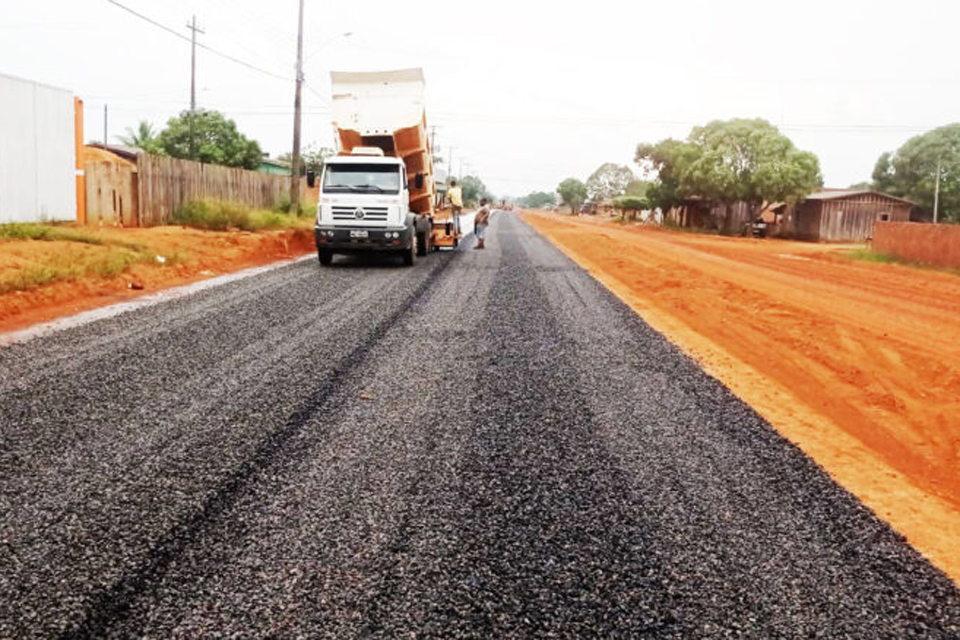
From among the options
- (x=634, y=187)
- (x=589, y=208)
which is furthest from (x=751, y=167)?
(x=589, y=208)

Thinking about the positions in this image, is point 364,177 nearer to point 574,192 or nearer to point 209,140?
point 209,140

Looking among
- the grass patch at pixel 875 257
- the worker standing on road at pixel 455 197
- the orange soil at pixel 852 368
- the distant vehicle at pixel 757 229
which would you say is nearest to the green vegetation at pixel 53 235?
the worker standing on road at pixel 455 197

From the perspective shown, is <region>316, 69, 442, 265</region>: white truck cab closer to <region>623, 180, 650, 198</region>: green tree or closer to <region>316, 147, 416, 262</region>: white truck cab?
<region>316, 147, 416, 262</region>: white truck cab

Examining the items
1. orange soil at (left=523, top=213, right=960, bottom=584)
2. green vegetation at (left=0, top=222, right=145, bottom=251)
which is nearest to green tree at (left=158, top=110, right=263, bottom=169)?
green vegetation at (left=0, top=222, right=145, bottom=251)

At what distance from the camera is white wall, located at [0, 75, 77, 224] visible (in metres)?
17.3

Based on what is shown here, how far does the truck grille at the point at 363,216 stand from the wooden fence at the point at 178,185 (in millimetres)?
8253

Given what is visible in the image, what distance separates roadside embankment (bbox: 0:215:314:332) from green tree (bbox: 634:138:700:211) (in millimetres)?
35920

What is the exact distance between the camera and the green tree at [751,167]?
4288 cm

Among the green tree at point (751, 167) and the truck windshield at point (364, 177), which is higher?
the green tree at point (751, 167)

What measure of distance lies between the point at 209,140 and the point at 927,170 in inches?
2323

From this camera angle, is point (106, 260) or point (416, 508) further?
point (106, 260)

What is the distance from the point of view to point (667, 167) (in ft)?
191

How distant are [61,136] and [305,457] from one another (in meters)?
19.0

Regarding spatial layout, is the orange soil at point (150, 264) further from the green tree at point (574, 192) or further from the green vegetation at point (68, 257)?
the green tree at point (574, 192)
